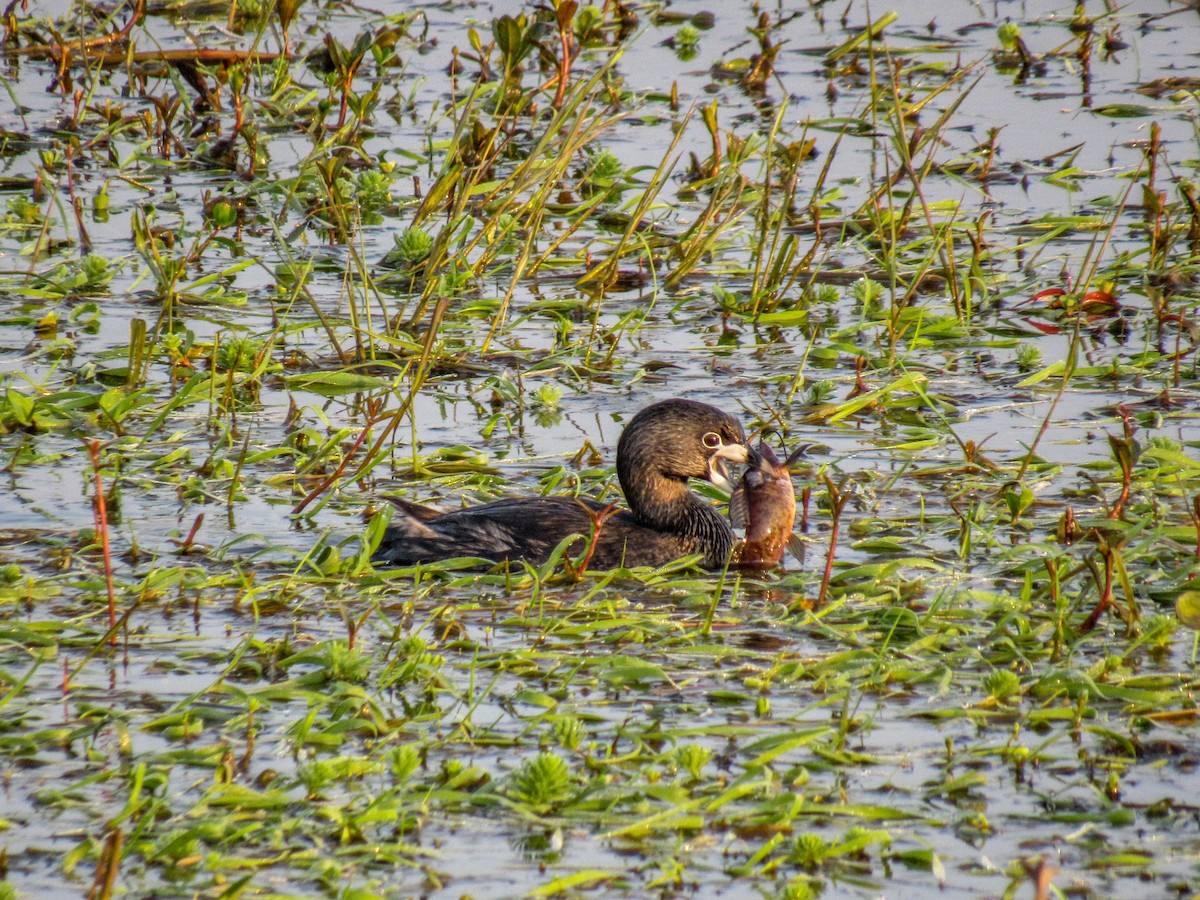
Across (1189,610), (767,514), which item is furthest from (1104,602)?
(767,514)

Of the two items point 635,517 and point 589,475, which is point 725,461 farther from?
point 589,475

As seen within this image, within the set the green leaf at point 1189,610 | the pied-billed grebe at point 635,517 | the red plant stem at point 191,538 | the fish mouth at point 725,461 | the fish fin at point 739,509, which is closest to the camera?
the green leaf at point 1189,610

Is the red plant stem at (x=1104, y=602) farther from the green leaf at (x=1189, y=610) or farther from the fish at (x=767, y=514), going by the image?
the fish at (x=767, y=514)

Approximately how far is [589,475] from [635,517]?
0.38 meters

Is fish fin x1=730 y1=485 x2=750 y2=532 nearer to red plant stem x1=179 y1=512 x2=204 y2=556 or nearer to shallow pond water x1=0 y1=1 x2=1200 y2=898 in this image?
shallow pond water x1=0 y1=1 x2=1200 y2=898

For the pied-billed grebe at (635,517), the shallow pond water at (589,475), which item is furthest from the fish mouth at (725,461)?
the shallow pond water at (589,475)

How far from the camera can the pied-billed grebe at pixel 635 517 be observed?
6.78m

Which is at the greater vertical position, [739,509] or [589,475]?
[589,475]

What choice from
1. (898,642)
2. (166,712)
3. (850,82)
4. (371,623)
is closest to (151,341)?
(371,623)

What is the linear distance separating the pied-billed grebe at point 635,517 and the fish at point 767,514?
17cm

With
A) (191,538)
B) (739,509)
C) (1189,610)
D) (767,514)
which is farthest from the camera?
(739,509)

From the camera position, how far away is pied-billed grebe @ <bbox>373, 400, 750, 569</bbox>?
6.78 m

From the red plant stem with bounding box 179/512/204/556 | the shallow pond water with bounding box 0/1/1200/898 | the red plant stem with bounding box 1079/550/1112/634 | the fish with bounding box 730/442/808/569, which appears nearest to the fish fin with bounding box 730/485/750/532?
the fish with bounding box 730/442/808/569

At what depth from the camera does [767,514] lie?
7078 millimetres
